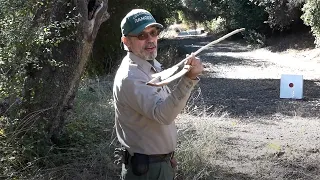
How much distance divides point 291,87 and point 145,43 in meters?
8.53

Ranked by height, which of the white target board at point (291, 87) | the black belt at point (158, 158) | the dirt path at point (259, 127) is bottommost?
the dirt path at point (259, 127)

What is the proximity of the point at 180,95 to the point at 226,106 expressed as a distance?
25.5ft

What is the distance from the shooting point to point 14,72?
484cm

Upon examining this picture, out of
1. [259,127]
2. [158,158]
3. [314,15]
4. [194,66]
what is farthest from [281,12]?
[194,66]

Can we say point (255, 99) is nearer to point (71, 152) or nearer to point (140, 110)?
point (71, 152)

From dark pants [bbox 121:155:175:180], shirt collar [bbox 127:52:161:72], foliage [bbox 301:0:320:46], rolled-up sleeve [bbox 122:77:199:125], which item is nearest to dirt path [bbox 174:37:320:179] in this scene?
dark pants [bbox 121:155:175:180]

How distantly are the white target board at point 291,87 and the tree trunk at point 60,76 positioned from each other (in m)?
6.24

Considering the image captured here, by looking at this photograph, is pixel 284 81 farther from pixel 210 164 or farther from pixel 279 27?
pixel 279 27

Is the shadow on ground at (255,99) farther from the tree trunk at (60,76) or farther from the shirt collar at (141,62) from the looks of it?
the shirt collar at (141,62)

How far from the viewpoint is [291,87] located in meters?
11.1

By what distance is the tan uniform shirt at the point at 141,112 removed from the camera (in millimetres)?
2844

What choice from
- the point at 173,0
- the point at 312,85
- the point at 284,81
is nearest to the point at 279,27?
the point at 173,0

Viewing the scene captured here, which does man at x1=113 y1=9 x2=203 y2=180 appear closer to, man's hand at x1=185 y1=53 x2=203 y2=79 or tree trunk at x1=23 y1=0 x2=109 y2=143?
man's hand at x1=185 y1=53 x2=203 y2=79

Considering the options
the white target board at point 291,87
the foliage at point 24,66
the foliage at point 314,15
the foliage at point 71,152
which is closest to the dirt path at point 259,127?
the white target board at point 291,87
